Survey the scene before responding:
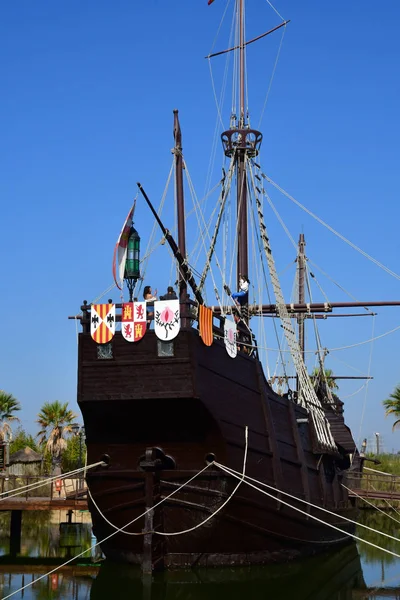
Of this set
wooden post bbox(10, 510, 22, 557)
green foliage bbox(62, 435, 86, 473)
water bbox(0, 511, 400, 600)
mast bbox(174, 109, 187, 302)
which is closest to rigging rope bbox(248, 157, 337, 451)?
water bbox(0, 511, 400, 600)

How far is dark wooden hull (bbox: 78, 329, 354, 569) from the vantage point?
16.1 m

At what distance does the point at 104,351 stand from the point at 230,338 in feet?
8.55

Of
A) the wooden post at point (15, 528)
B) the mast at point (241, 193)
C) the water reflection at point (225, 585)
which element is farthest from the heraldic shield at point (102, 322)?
the wooden post at point (15, 528)

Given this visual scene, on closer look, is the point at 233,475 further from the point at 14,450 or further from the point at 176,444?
the point at 14,450

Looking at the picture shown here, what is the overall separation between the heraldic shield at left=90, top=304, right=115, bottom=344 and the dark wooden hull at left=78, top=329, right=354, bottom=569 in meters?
0.22

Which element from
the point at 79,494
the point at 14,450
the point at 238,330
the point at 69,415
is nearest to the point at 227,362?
the point at 238,330

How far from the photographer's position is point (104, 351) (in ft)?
54.1

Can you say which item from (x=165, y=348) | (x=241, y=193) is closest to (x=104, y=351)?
(x=165, y=348)

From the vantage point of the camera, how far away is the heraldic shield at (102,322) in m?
16.5

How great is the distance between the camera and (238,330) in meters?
18.3

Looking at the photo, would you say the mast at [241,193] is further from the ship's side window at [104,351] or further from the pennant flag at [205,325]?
the ship's side window at [104,351]

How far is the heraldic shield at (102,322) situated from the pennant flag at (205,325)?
68.2 inches

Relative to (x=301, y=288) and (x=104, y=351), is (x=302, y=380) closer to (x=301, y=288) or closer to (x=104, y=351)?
(x=104, y=351)

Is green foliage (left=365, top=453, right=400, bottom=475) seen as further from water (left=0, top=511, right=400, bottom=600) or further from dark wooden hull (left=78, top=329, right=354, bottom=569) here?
dark wooden hull (left=78, top=329, right=354, bottom=569)
